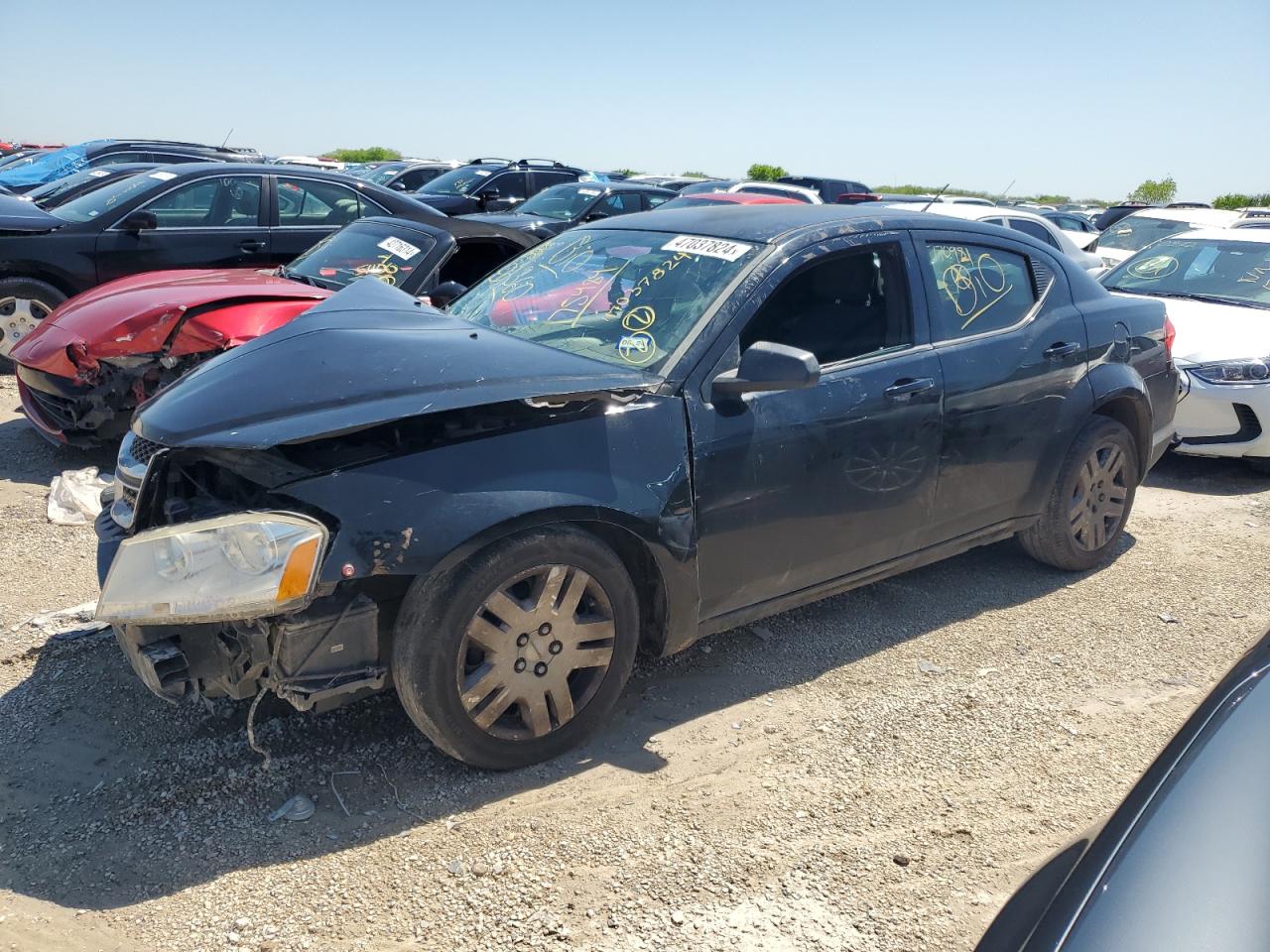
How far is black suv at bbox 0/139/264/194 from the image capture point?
46.4ft

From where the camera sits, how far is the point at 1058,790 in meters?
3.22

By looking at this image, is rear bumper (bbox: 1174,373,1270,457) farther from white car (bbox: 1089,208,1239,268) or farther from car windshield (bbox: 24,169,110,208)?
car windshield (bbox: 24,169,110,208)

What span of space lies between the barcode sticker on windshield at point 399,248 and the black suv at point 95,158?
27.7ft

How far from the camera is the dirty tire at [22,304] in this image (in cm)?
753

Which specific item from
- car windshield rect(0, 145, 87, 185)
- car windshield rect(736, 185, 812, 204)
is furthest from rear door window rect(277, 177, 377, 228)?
car windshield rect(736, 185, 812, 204)

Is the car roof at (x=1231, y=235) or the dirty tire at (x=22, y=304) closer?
the dirty tire at (x=22, y=304)

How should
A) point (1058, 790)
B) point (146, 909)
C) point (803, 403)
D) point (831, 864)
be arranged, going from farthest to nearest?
point (803, 403) < point (1058, 790) < point (831, 864) < point (146, 909)

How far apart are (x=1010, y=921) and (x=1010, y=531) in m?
3.11

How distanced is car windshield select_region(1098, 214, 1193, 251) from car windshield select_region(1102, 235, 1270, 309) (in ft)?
16.2

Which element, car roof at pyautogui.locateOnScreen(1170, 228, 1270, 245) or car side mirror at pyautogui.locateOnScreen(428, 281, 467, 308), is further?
car roof at pyautogui.locateOnScreen(1170, 228, 1270, 245)

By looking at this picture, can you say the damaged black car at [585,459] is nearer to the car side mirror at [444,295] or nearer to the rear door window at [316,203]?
the car side mirror at [444,295]

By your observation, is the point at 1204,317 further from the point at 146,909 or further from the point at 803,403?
the point at 146,909

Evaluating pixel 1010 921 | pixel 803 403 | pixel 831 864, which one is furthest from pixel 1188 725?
pixel 803 403

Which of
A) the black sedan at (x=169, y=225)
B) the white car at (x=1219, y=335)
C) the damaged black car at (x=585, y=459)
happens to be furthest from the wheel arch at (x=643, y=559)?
the black sedan at (x=169, y=225)
